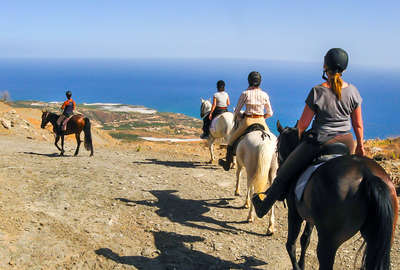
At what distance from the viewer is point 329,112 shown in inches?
177

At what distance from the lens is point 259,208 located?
5535mm

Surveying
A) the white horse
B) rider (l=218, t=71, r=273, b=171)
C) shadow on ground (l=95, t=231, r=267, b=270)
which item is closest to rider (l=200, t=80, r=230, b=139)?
rider (l=218, t=71, r=273, b=171)

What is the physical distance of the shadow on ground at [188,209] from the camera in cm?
772

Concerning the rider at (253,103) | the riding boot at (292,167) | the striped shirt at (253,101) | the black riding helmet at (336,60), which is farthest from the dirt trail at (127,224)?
the black riding helmet at (336,60)

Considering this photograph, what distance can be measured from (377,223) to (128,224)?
5144 mm

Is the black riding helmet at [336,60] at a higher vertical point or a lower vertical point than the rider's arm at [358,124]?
higher

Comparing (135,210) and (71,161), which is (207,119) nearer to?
(71,161)

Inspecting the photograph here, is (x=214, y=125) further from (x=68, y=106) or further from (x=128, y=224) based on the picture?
(x=128, y=224)

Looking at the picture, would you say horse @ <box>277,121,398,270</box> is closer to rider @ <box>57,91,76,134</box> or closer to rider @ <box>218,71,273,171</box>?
rider @ <box>218,71,273,171</box>

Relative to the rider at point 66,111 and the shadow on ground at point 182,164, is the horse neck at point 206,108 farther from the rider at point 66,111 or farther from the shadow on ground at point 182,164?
the rider at point 66,111

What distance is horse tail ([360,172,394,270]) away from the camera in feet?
11.9

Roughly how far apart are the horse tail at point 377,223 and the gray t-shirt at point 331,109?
3.06 ft

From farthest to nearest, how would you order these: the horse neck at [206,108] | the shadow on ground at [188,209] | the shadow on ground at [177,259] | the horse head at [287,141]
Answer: the horse neck at [206,108]
the shadow on ground at [188,209]
the shadow on ground at [177,259]
the horse head at [287,141]

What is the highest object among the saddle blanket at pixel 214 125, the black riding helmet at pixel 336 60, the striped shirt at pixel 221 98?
the black riding helmet at pixel 336 60
